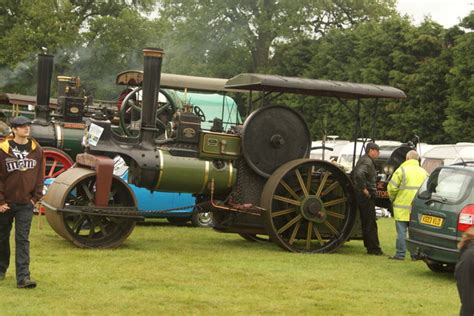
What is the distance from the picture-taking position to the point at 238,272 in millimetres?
9961

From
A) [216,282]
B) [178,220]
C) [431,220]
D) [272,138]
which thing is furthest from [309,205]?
[178,220]

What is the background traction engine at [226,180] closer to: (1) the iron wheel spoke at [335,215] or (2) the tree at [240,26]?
(1) the iron wheel spoke at [335,215]

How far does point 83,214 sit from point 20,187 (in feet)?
9.18

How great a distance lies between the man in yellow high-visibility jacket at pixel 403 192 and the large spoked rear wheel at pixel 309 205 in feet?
2.39

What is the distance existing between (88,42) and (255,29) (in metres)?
11.5

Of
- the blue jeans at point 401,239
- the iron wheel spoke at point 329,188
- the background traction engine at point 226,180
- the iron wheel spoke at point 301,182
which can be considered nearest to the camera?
the background traction engine at point 226,180

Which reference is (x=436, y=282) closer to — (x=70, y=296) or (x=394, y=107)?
(x=70, y=296)

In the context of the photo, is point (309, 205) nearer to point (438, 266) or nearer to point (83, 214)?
point (438, 266)

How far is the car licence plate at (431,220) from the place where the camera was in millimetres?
9961

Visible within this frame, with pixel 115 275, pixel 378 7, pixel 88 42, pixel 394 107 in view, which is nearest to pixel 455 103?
pixel 394 107

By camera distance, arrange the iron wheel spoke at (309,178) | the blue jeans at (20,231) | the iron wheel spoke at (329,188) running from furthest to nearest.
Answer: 1. the iron wheel spoke at (329,188)
2. the iron wheel spoke at (309,178)
3. the blue jeans at (20,231)

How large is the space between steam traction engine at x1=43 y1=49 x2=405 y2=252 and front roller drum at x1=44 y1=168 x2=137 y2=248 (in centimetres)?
1

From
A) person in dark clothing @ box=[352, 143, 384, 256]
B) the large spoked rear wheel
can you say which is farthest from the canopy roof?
the large spoked rear wheel

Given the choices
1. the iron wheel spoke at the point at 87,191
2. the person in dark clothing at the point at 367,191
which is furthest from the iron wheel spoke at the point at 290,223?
the iron wheel spoke at the point at 87,191
